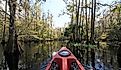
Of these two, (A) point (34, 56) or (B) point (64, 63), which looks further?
(A) point (34, 56)

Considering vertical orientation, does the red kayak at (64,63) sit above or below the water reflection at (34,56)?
above

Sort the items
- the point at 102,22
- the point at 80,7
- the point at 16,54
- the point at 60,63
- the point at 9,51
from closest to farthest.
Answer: the point at 60,63 → the point at 9,51 → the point at 16,54 → the point at 80,7 → the point at 102,22

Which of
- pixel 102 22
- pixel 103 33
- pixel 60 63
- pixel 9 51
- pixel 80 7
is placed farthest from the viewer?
pixel 102 22

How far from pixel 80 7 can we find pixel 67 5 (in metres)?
6.36

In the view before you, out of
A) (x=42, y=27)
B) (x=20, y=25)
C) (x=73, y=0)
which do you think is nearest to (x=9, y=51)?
(x=20, y=25)

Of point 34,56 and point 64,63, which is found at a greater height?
point 64,63

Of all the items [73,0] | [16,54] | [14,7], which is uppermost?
[73,0]

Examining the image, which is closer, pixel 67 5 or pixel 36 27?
pixel 67 5

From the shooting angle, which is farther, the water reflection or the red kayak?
the water reflection

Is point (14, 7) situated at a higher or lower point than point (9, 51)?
higher

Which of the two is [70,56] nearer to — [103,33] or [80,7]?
[80,7]

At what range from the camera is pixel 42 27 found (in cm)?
7156

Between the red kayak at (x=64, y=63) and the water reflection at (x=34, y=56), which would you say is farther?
the water reflection at (x=34, y=56)

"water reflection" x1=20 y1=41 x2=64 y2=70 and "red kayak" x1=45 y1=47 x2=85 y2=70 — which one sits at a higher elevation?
"red kayak" x1=45 y1=47 x2=85 y2=70
